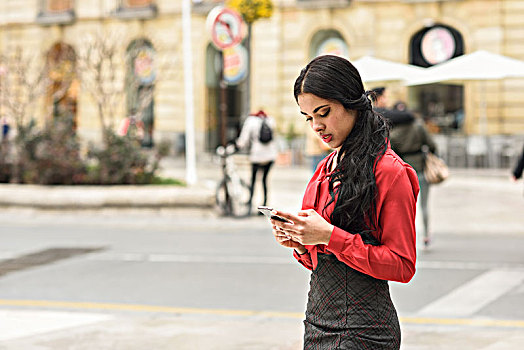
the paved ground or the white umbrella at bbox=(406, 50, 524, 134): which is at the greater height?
the white umbrella at bbox=(406, 50, 524, 134)

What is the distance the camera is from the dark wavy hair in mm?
2725

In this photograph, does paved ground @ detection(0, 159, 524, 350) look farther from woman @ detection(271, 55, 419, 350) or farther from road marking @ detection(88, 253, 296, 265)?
woman @ detection(271, 55, 419, 350)

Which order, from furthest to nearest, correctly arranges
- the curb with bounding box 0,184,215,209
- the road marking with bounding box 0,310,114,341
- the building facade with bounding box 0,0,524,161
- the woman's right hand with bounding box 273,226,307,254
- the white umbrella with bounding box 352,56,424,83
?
the building facade with bounding box 0,0,524,161 < the curb with bounding box 0,184,215,209 < the white umbrella with bounding box 352,56,424,83 < the road marking with bounding box 0,310,114,341 < the woman's right hand with bounding box 273,226,307,254

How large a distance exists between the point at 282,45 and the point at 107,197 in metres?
16.5

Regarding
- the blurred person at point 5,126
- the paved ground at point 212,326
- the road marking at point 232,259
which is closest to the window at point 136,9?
the blurred person at point 5,126

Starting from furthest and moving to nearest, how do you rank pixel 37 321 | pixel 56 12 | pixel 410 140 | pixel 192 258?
1. pixel 56 12
2. pixel 192 258
3. pixel 410 140
4. pixel 37 321

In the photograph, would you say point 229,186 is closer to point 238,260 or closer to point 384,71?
point 238,260

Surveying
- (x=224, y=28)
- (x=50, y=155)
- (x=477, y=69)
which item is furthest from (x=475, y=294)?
(x=224, y=28)

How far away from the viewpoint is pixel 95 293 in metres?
8.21

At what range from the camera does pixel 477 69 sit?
32.9 feet

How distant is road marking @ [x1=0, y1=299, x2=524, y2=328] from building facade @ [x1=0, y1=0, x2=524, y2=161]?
634 inches

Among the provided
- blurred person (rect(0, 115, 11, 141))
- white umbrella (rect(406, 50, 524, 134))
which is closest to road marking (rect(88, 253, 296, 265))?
white umbrella (rect(406, 50, 524, 134))

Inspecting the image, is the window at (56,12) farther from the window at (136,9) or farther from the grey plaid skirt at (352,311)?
the grey plaid skirt at (352,311)

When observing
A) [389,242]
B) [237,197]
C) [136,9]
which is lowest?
[237,197]
